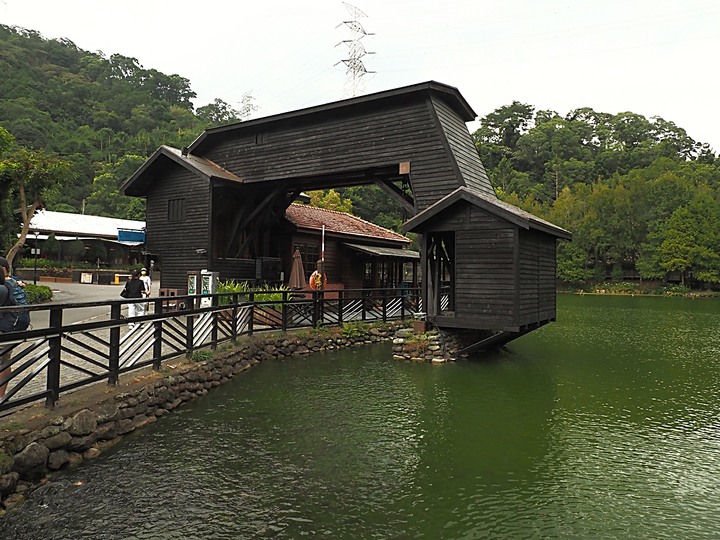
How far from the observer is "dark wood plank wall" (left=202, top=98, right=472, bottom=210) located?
44.3 feet

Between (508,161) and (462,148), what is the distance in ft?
199

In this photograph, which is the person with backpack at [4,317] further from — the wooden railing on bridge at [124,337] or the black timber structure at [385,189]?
the black timber structure at [385,189]

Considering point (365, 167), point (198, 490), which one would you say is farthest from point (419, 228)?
point (198, 490)

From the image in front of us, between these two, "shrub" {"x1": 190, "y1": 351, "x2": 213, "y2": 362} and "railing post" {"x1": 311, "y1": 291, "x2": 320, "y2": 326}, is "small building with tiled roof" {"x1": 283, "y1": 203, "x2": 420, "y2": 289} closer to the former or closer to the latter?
"railing post" {"x1": 311, "y1": 291, "x2": 320, "y2": 326}

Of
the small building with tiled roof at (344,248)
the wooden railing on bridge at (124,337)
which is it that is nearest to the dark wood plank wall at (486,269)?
the wooden railing on bridge at (124,337)

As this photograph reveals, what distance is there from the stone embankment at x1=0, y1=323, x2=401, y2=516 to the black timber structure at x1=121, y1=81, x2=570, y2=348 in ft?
19.5

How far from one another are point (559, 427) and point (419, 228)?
21.0 feet

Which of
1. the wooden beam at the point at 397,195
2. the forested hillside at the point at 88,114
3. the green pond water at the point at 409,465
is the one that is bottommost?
the green pond water at the point at 409,465

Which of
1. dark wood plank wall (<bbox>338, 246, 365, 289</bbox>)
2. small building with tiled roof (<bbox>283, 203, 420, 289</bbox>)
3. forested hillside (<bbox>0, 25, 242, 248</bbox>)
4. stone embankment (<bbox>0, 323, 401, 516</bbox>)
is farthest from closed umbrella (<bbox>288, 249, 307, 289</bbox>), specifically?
forested hillside (<bbox>0, 25, 242, 248</bbox>)

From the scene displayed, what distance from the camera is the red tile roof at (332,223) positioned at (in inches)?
774

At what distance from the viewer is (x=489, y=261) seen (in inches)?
457

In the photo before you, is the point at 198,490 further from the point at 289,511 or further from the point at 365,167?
the point at 365,167

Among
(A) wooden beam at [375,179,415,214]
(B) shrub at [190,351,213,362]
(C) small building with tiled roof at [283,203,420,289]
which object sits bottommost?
(B) shrub at [190,351,213,362]

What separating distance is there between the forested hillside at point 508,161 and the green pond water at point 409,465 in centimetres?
1659
